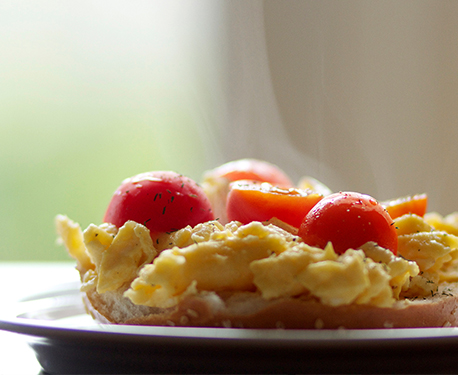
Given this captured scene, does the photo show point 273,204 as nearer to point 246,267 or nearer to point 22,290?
point 246,267

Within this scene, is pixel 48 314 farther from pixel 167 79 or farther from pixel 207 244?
pixel 167 79

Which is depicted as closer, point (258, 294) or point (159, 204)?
point (258, 294)

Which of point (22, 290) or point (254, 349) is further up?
point (254, 349)

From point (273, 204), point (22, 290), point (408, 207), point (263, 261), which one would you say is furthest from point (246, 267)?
point (22, 290)

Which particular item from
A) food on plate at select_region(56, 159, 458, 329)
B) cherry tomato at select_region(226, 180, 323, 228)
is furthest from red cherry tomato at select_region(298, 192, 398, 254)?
cherry tomato at select_region(226, 180, 323, 228)

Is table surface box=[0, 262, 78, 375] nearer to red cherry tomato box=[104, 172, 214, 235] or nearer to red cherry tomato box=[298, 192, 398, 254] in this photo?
red cherry tomato box=[104, 172, 214, 235]

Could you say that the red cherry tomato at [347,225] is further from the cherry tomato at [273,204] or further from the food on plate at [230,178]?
the food on plate at [230,178]

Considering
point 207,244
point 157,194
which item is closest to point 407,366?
point 207,244
